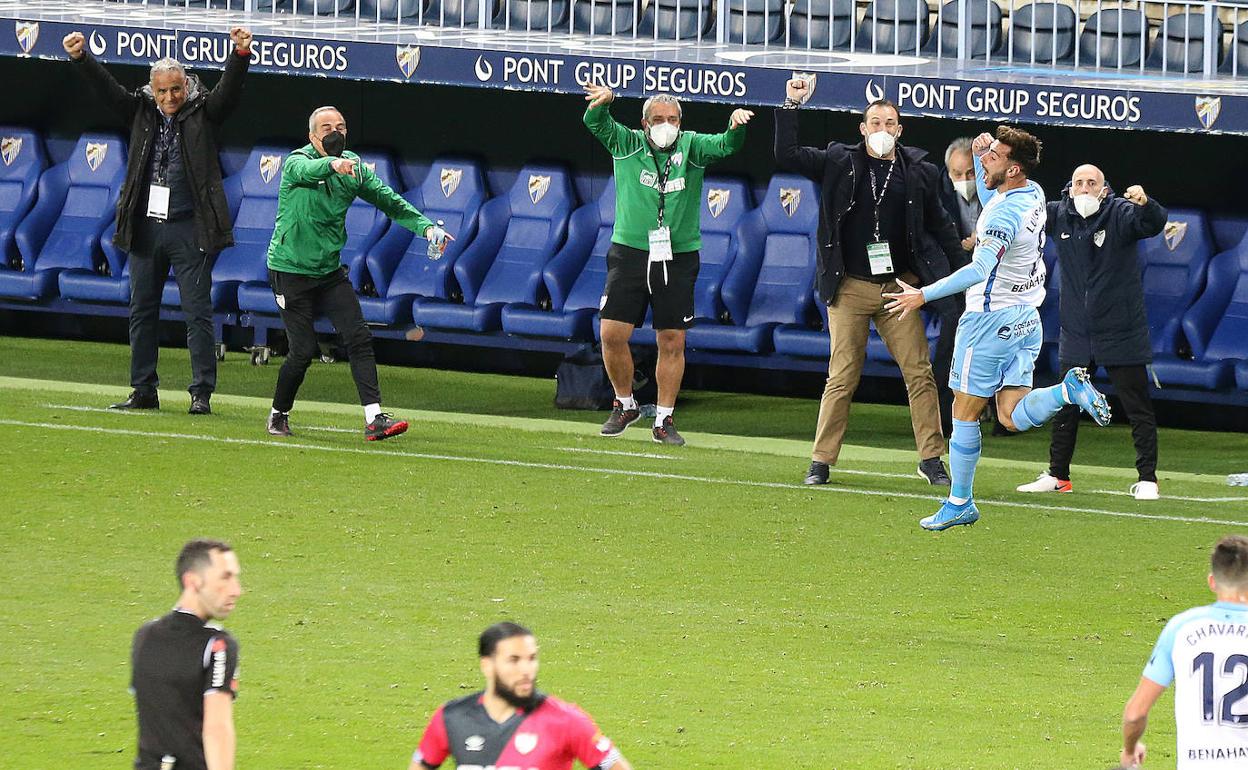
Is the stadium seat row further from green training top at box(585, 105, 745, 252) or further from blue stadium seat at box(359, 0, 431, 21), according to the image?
green training top at box(585, 105, 745, 252)

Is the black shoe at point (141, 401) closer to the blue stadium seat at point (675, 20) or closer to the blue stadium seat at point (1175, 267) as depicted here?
the blue stadium seat at point (675, 20)

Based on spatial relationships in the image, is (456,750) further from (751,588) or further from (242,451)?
(242,451)

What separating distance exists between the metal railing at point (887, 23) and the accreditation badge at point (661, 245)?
385 cm

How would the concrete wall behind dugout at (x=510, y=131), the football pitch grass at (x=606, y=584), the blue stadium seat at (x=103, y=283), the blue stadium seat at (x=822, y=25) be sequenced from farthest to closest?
the blue stadium seat at (x=103, y=283) → the blue stadium seat at (x=822, y=25) → the concrete wall behind dugout at (x=510, y=131) → the football pitch grass at (x=606, y=584)

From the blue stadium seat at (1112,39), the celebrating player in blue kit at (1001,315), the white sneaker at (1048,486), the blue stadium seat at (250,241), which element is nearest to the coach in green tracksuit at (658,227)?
the white sneaker at (1048,486)

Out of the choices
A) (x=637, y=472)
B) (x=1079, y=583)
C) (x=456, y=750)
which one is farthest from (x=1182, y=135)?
(x=456, y=750)

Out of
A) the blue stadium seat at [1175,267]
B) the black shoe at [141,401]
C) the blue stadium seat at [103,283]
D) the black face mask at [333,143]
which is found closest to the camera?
the black face mask at [333,143]

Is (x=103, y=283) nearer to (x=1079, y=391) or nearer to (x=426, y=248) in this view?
(x=426, y=248)

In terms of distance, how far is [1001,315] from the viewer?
1023 centimetres

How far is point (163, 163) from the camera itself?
13141mm

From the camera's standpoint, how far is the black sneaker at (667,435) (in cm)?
1330

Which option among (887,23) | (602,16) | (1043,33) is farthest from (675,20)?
(1043,33)

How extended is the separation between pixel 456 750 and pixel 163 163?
345 inches

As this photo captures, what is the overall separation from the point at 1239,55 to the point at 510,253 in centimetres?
560
